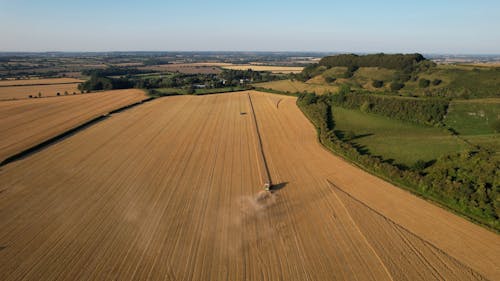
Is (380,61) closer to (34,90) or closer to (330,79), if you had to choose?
(330,79)

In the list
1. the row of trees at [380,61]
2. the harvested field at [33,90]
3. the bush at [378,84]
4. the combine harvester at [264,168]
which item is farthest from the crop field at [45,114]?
the row of trees at [380,61]

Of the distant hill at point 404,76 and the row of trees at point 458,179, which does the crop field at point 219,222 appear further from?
the distant hill at point 404,76

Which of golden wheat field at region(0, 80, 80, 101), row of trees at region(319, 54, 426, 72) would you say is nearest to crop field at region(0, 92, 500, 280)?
golden wheat field at region(0, 80, 80, 101)

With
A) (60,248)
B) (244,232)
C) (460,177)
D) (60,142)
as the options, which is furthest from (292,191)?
(60,142)

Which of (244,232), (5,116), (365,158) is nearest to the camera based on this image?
(244,232)

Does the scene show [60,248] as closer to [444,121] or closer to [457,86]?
[444,121]

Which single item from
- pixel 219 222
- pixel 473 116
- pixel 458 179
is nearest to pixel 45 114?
pixel 219 222
